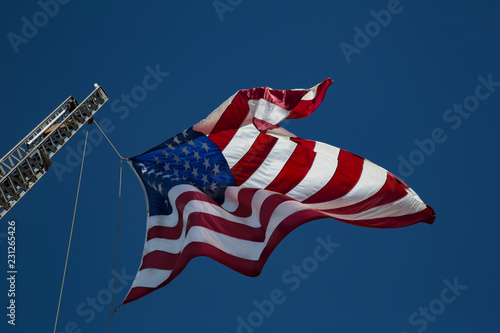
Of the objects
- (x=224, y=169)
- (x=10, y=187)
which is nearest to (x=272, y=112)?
(x=224, y=169)

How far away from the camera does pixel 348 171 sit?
18.3m

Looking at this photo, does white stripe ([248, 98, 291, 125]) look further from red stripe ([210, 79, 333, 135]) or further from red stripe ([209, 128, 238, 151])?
red stripe ([209, 128, 238, 151])

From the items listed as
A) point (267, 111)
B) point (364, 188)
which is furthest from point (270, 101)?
point (364, 188)

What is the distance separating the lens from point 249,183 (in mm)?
17875

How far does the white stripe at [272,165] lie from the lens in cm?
1800

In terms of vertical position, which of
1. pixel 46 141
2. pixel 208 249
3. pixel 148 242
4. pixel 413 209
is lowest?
pixel 413 209

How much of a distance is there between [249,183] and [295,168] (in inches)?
64.6

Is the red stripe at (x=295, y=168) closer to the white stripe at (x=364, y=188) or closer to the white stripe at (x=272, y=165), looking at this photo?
the white stripe at (x=272, y=165)

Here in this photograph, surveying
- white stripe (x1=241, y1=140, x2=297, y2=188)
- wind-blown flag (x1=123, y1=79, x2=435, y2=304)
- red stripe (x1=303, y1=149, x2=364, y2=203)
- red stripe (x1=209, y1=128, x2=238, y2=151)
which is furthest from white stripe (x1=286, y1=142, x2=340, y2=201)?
red stripe (x1=209, y1=128, x2=238, y2=151)

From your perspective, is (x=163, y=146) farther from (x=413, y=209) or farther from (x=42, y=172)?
(x=413, y=209)

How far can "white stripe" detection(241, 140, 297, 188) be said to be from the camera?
709 inches

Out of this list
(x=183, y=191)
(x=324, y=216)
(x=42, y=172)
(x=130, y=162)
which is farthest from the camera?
(x=130, y=162)

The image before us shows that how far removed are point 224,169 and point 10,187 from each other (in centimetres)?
677

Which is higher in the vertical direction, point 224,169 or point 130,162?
point 130,162
